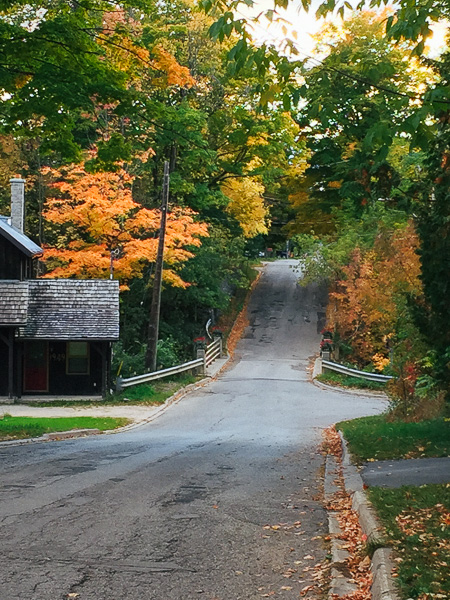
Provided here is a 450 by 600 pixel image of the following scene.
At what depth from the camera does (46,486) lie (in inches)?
445

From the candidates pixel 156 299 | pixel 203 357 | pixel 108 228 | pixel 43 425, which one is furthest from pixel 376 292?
pixel 203 357

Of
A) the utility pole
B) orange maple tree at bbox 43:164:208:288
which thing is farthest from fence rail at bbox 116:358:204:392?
orange maple tree at bbox 43:164:208:288

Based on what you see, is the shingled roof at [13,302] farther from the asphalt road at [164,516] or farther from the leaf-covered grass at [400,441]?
the leaf-covered grass at [400,441]

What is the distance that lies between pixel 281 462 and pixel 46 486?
5.03 meters

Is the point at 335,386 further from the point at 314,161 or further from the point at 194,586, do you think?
the point at 194,586

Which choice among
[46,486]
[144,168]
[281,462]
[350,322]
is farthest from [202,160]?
[46,486]

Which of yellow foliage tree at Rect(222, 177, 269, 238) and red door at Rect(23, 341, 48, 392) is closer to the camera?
red door at Rect(23, 341, 48, 392)

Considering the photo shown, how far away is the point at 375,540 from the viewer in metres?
7.53

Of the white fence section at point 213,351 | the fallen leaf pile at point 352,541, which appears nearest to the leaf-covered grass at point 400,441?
the fallen leaf pile at point 352,541

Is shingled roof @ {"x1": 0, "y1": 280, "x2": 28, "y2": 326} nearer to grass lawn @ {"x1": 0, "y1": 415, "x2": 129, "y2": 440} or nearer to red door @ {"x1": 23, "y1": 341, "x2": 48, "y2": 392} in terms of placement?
red door @ {"x1": 23, "y1": 341, "x2": 48, "y2": 392}

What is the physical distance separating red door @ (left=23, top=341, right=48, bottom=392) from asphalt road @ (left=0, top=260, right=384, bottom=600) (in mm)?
11316

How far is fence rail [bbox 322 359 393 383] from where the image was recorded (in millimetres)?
36219

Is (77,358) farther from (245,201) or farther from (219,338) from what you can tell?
(245,201)

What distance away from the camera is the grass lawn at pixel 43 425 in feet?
62.9
